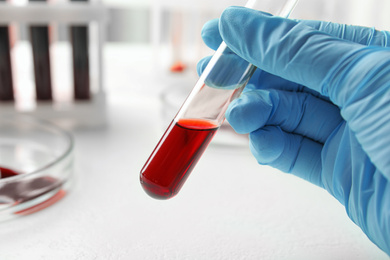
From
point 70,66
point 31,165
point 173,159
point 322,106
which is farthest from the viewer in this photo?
point 70,66

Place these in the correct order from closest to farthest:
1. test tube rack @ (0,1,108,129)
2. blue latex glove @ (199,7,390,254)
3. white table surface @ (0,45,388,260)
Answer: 1. blue latex glove @ (199,7,390,254)
2. white table surface @ (0,45,388,260)
3. test tube rack @ (0,1,108,129)

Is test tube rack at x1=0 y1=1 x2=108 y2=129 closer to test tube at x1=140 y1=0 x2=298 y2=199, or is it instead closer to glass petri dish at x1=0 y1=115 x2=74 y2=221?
glass petri dish at x1=0 y1=115 x2=74 y2=221

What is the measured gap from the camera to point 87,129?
116 centimetres

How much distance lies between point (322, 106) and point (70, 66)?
2.31ft

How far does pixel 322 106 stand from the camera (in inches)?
28.5

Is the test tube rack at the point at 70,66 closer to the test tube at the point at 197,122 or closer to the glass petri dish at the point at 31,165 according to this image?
the glass petri dish at the point at 31,165

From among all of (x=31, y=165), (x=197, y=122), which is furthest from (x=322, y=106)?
(x=31, y=165)

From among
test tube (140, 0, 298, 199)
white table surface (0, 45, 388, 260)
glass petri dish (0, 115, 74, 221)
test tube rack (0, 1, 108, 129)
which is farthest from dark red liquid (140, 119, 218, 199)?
test tube rack (0, 1, 108, 129)

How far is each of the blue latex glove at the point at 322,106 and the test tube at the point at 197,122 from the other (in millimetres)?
29

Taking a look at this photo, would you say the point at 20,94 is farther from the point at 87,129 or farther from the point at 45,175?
the point at 45,175

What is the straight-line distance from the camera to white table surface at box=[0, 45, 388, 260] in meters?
0.67

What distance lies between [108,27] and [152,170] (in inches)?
66.6

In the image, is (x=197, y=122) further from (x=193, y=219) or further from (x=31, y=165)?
(x=31, y=165)

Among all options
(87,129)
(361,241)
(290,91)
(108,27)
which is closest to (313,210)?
(361,241)
